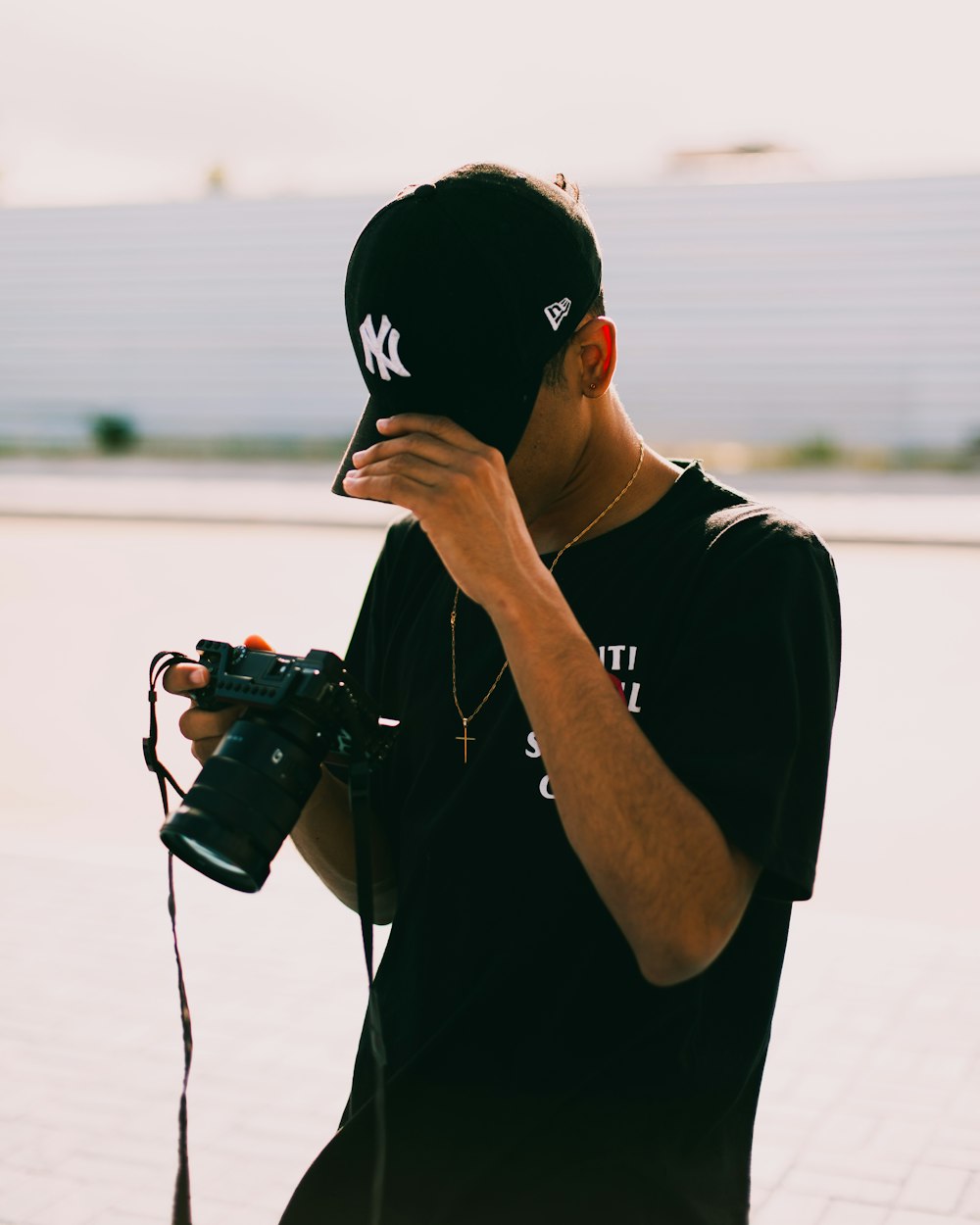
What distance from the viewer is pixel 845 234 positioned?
84.0 feet

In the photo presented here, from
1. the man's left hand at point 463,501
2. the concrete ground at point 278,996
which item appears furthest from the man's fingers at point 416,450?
the concrete ground at point 278,996

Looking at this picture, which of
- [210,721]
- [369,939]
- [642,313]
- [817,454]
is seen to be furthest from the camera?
[642,313]

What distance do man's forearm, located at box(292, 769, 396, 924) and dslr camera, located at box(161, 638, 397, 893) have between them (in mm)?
173

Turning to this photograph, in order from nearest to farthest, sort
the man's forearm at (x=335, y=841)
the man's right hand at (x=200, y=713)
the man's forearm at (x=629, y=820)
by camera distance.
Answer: the man's forearm at (x=629, y=820) → the man's right hand at (x=200, y=713) → the man's forearm at (x=335, y=841)

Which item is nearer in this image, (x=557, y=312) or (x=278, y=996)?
(x=557, y=312)

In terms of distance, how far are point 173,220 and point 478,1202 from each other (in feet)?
100

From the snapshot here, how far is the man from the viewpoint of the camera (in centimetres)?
139

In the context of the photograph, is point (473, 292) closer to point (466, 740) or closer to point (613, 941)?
point (466, 740)

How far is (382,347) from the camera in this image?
5.21ft

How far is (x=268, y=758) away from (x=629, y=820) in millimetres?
456

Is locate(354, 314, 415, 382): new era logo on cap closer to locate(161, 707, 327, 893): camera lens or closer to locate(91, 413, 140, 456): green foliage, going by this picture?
locate(161, 707, 327, 893): camera lens

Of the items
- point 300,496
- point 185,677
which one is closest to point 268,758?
point 185,677

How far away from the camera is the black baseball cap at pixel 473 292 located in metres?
1.54

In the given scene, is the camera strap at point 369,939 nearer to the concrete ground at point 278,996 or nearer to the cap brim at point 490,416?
the cap brim at point 490,416
